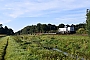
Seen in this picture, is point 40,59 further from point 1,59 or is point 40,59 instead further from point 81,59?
point 81,59

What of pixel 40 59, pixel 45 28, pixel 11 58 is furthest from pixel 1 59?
pixel 45 28

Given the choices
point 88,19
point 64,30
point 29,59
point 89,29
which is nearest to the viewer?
point 29,59

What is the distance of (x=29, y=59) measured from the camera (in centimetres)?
2267

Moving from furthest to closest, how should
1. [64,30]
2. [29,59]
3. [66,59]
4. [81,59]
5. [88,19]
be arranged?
[64,30] < [88,19] < [81,59] < [66,59] < [29,59]

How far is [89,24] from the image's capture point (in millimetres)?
65750

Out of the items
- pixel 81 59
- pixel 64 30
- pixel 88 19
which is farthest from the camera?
pixel 64 30

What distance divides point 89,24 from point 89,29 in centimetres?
236

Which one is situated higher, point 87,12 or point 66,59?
point 87,12

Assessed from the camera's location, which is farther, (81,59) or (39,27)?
Result: (39,27)

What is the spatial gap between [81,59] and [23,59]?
7863 millimetres

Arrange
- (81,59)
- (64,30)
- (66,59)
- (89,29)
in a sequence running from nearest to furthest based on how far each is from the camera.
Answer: (66,59), (81,59), (89,29), (64,30)

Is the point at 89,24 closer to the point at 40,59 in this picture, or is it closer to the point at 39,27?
the point at 40,59

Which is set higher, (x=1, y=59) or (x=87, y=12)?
(x=87, y=12)

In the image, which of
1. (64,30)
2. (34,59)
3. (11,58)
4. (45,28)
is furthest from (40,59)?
(45,28)
